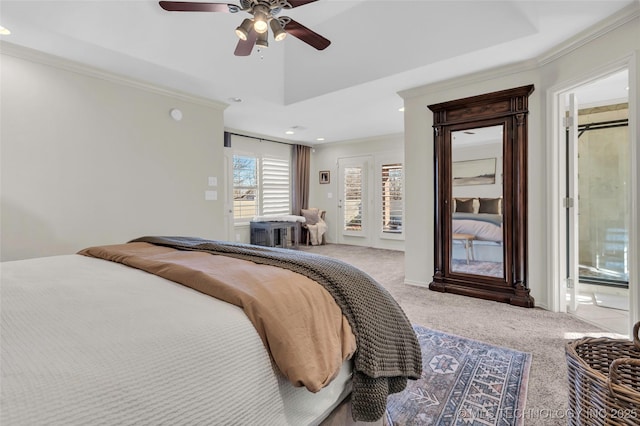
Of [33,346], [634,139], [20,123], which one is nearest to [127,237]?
[20,123]

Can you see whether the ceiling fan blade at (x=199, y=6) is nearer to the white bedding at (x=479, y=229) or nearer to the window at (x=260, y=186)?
the white bedding at (x=479, y=229)

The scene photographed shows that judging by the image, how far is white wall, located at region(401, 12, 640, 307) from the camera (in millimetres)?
2422

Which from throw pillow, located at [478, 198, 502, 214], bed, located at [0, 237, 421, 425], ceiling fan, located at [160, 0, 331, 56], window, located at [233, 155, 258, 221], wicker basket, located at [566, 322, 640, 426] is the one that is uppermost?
ceiling fan, located at [160, 0, 331, 56]

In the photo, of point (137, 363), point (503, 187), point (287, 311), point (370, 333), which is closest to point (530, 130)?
point (503, 187)

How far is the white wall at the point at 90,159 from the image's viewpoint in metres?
2.64

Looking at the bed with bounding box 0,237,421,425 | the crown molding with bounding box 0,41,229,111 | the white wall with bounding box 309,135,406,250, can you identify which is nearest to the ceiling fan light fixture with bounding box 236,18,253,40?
the bed with bounding box 0,237,421,425

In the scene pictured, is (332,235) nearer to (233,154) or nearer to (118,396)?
(233,154)

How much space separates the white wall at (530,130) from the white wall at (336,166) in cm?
248

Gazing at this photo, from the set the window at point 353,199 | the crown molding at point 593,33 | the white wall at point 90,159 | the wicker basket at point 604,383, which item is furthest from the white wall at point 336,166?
the wicker basket at point 604,383

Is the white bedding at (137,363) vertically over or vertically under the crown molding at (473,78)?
under

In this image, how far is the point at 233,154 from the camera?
5.84 meters

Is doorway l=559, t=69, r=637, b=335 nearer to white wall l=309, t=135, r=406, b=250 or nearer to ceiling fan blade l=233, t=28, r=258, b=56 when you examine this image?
white wall l=309, t=135, r=406, b=250

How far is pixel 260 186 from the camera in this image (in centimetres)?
639

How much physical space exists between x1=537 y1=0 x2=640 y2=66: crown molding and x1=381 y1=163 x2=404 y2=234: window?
3433 mm
